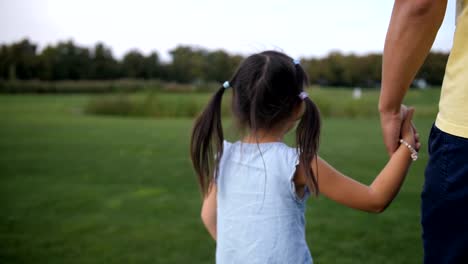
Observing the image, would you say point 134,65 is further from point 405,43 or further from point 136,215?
point 405,43

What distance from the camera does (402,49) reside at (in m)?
1.29

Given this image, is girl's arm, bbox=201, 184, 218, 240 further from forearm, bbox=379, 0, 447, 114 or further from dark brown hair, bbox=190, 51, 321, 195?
forearm, bbox=379, 0, 447, 114

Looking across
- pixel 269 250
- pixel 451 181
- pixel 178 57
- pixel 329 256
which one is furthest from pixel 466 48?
pixel 178 57

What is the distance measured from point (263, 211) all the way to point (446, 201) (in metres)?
0.51

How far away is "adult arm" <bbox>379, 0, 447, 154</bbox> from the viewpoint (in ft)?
4.01

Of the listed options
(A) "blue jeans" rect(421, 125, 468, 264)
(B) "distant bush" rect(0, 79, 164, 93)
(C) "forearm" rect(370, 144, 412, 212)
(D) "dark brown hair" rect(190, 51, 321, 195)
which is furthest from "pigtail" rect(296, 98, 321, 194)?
(B) "distant bush" rect(0, 79, 164, 93)

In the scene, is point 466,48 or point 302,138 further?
point 302,138

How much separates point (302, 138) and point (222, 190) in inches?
11.8

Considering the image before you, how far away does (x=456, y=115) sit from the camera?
112 cm

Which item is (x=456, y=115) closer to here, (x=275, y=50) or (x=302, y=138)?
(x=302, y=138)

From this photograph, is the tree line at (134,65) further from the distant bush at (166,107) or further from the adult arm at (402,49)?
the adult arm at (402,49)

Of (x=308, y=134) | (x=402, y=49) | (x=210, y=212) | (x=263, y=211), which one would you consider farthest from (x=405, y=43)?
(x=210, y=212)

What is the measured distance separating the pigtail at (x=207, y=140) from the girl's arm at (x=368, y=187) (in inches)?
14.1

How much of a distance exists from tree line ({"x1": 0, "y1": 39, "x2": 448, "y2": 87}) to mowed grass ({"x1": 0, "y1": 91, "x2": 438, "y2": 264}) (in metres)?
28.1
